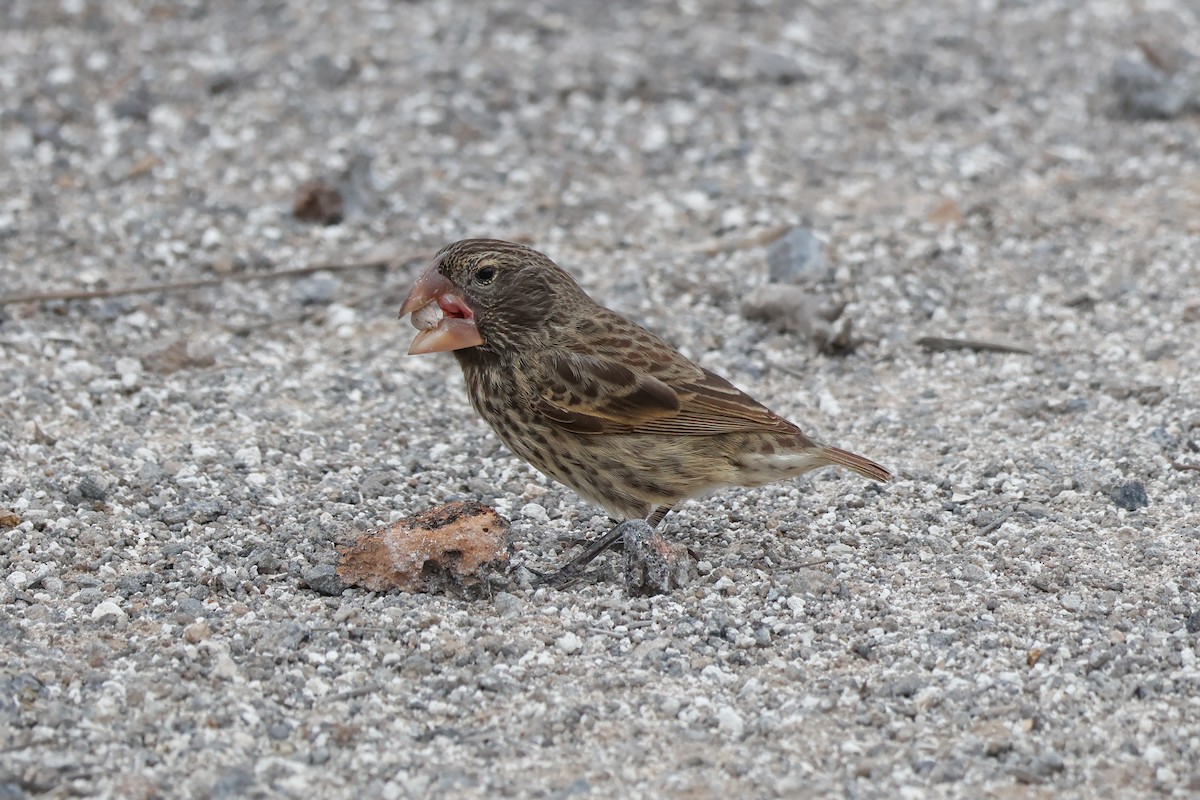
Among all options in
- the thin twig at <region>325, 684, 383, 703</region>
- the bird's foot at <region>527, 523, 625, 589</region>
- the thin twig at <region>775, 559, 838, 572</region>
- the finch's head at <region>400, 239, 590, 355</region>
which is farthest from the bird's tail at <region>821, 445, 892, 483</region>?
the thin twig at <region>325, 684, 383, 703</region>

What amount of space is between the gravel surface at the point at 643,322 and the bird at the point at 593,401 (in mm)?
269

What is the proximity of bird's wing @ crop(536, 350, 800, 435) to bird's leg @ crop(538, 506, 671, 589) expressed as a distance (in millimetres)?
342

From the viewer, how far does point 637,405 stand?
495 centimetres

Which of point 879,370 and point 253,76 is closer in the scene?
point 879,370

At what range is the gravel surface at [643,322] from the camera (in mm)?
3842

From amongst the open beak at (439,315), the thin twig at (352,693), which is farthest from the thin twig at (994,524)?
the thin twig at (352,693)

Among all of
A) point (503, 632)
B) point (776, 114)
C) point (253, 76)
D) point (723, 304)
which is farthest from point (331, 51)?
point (503, 632)

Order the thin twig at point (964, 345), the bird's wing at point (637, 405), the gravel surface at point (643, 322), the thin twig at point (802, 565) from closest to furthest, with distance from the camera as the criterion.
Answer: the gravel surface at point (643, 322) → the thin twig at point (802, 565) → the bird's wing at point (637, 405) → the thin twig at point (964, 345)

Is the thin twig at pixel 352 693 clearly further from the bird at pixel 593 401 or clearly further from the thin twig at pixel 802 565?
the thin twig at pixel 802 565

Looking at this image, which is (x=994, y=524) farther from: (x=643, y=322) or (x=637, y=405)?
(x=643, y=322)

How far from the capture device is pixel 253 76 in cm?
879

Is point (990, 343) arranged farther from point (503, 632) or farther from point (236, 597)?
point (236, 597)

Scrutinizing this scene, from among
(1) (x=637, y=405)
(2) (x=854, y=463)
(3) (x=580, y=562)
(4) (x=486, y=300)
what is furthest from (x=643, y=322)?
(3) (x=580, y=562)

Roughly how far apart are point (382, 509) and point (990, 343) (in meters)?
2.78
